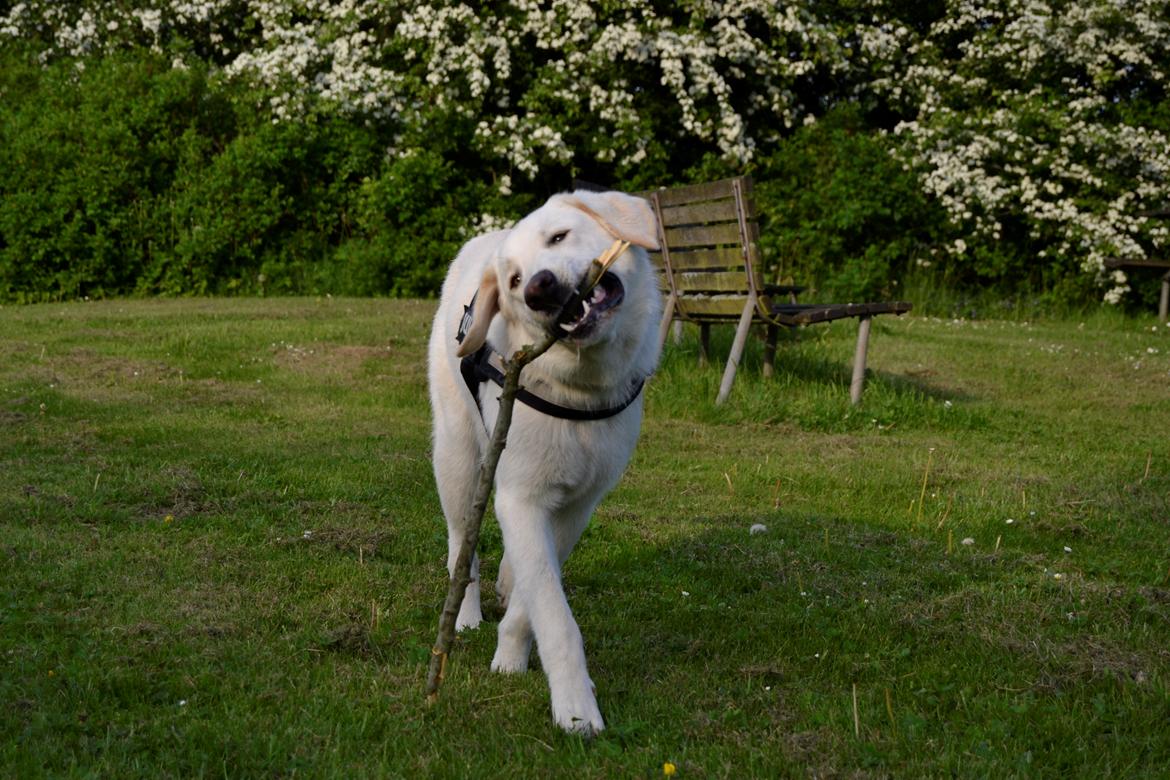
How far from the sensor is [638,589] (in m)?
4.36

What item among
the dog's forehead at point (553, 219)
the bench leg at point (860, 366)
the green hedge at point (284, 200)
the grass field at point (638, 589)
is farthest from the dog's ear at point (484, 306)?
the green hedge at point (284, 200)

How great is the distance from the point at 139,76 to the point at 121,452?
10811 millimetres

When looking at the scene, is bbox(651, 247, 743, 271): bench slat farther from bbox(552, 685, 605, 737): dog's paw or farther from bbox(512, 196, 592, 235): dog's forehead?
bbox(552, 685, 605, 737): dog's paw

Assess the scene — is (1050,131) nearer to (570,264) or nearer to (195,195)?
(195,195)

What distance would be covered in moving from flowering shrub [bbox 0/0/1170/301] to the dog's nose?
12.6m

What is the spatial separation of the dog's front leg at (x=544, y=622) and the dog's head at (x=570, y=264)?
0.52 m

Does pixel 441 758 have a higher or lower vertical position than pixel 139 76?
lower

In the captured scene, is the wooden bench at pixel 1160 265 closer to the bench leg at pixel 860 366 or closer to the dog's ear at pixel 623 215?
the bench leg at pixel 860 366

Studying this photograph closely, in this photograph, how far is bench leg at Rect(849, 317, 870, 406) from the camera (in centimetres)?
832

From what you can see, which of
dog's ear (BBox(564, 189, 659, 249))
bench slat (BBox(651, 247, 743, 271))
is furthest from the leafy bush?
dog's ear (BBox(564, 189, 659, 249))

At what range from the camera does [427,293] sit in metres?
15.7

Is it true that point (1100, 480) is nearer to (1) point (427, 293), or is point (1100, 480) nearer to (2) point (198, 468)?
(2) point (198, 468)

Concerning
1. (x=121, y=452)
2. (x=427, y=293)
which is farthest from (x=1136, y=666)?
(x=427, y=293)

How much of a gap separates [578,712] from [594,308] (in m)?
1.08
